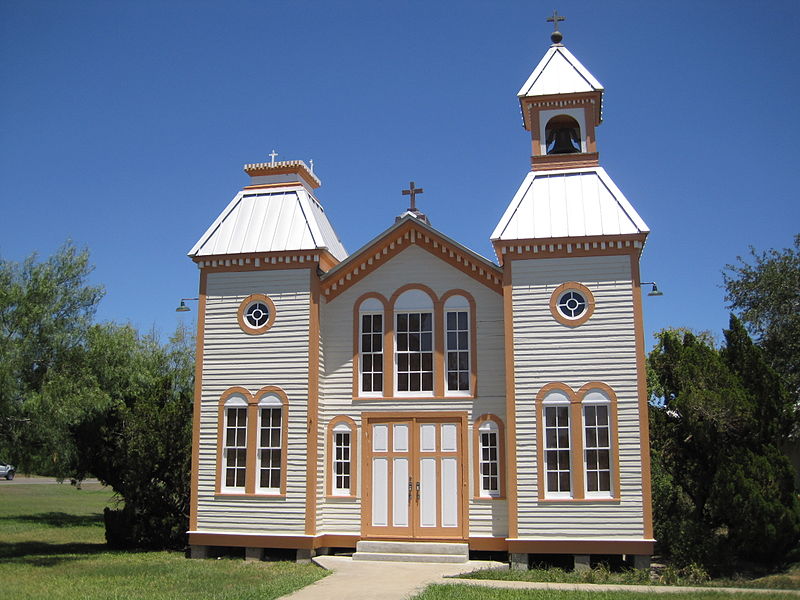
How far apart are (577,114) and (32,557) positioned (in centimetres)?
1647

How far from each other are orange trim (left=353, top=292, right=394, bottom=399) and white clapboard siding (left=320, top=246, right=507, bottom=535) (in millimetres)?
98

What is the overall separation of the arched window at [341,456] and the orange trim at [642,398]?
6.21 m

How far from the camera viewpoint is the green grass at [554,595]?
39.6 feet

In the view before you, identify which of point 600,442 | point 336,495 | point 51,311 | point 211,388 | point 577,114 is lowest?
point 336,495

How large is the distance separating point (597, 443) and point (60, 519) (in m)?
21.1

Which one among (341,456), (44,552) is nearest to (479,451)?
(341,456)

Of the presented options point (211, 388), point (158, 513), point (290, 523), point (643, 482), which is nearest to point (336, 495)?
point (290, 523)

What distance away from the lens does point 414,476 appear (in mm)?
16875

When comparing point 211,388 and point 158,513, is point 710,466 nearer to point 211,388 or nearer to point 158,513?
point 211,388

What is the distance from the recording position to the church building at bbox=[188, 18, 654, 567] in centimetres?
1572

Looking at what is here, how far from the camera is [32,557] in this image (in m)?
17.8

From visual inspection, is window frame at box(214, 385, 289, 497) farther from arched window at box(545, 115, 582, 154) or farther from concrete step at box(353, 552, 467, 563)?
arched window at box(545, 115, 582, 154)

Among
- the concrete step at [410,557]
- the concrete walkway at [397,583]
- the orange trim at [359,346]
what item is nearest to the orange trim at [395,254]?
the orange trim at [359,346]

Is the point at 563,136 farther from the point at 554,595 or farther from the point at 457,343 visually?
the point at 554,595
